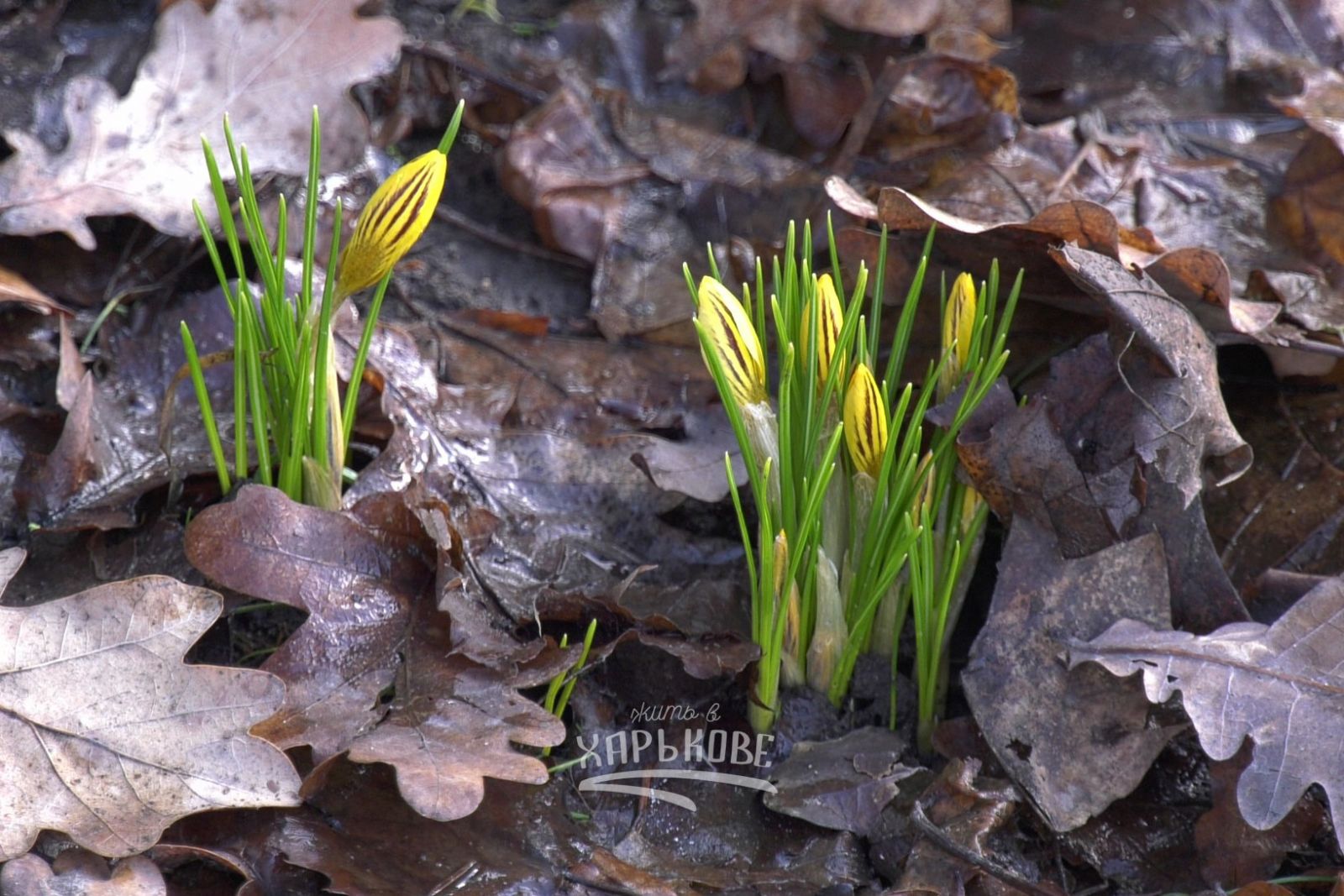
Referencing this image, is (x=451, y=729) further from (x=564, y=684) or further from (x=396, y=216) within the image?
(x=396, y=216)

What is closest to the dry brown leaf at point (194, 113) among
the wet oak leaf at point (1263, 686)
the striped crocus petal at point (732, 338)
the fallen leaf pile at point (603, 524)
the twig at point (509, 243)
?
the fallen leaf pile at point (603, 524)

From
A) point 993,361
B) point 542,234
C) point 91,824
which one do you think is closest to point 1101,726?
point 993,361

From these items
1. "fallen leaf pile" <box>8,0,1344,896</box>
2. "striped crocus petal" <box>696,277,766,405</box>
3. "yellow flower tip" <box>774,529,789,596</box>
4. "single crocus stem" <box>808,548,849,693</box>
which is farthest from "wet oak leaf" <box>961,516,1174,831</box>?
"striped crocus petal" <box>696,277,766,405</box>

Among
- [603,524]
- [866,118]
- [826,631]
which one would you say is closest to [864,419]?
[826,631]

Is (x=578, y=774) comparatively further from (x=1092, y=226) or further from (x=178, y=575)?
(x=1092, y=226)

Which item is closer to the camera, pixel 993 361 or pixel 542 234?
pixel 993 361

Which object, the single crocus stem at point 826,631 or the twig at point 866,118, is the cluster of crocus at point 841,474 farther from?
the twig at point 866,118
